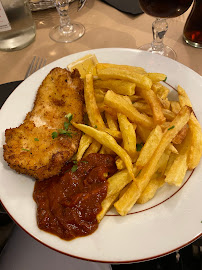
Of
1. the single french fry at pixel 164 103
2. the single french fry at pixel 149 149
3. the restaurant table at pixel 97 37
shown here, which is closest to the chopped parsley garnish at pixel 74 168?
the single french fry at pixel 149 149

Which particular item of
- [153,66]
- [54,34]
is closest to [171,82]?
[153,66]

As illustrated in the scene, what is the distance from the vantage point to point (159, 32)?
2527 mm

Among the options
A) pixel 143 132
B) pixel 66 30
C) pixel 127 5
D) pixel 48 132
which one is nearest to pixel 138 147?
pixel 143 132

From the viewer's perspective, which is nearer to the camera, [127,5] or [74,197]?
[74,197]

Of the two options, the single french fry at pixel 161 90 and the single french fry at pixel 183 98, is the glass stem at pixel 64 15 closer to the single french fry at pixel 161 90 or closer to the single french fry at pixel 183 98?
the single french fry at pixel 161 90

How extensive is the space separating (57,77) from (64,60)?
30 cm

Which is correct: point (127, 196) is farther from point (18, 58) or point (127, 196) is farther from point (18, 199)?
point (18, 58)

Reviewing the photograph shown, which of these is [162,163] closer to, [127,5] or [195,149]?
[195,149]

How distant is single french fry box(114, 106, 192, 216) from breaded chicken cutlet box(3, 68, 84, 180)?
445mm

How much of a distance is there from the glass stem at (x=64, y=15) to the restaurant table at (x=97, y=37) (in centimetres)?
18

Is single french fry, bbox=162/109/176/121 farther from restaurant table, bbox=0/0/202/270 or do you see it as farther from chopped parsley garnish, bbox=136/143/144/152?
restaurant table, bbox=0/0/202/270

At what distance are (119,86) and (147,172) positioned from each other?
64cm

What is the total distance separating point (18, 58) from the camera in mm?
2781

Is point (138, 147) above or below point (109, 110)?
below
